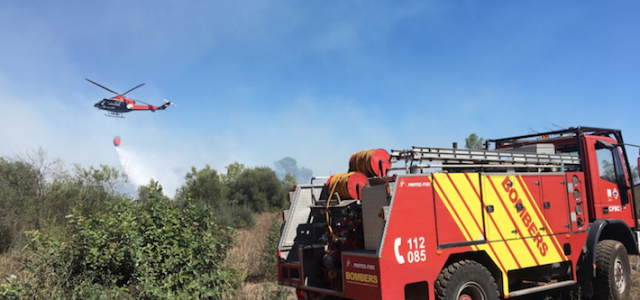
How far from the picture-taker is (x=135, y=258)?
6.28 metres

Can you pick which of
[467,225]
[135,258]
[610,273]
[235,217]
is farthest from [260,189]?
[467,225]

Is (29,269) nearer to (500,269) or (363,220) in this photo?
(363,220)

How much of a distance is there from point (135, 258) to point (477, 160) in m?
5.23

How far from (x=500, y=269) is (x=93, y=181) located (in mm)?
13530

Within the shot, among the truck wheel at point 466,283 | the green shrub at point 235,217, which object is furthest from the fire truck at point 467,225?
the green shrub at point 235,217

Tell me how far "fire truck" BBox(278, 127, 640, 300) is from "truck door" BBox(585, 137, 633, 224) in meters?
0.02

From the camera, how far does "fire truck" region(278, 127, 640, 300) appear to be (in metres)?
5.16

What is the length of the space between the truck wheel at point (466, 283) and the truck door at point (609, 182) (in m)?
3.31

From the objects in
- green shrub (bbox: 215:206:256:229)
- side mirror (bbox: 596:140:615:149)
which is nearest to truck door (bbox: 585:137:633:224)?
side mirror (bbox: 596:140:615:149)

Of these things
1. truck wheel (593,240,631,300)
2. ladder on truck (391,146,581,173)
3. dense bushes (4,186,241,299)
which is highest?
ladder on truck (391,146,581,173)

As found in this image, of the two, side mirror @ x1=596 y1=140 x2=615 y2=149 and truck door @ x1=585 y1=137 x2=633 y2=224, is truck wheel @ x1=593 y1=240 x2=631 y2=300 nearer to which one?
truck door @ x1=585 y1=137 x2=633 y2=224

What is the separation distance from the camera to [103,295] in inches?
232

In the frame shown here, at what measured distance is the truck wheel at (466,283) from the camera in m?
5.25

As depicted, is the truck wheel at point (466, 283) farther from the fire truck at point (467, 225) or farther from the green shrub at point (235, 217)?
the green shrub at point (235, 217)
